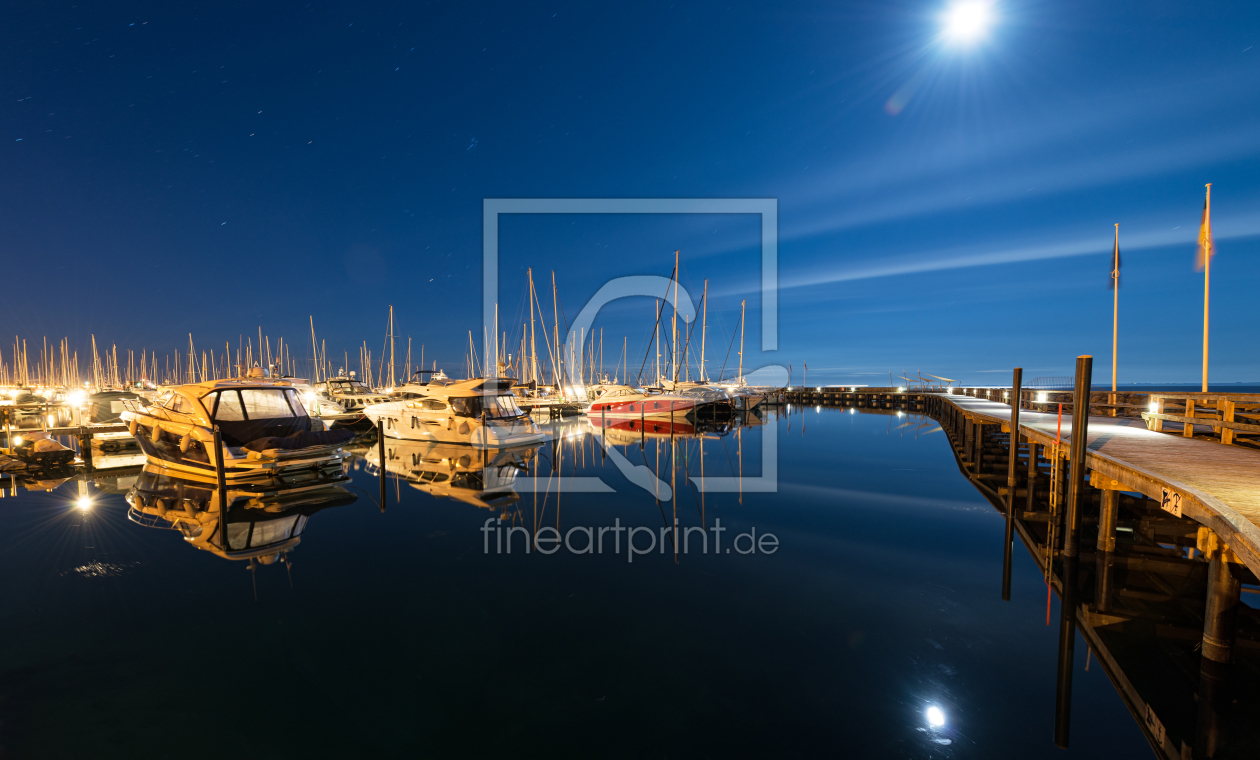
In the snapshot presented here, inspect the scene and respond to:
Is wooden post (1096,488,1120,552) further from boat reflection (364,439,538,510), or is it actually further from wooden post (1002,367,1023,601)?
boat reflection (364,439,538,510)

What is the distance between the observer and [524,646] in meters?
5.59

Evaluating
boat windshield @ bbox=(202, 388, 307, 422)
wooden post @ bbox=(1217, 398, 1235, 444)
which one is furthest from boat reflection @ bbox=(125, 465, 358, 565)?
wooden post @ bbox=(1217, 398, 1235, 444)

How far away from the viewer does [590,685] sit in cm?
489

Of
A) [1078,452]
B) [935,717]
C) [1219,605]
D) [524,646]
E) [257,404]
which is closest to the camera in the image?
[935,717]

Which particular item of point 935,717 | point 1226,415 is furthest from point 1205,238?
point 935,717

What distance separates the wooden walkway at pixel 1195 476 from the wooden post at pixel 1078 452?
1.36 ft

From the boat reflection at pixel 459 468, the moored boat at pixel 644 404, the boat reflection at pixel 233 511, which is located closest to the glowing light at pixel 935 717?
the boat reflection at pixel 459 468

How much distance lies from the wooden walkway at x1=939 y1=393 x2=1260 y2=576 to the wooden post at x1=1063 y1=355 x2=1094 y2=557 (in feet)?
1.36

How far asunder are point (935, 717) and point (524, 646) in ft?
13.7

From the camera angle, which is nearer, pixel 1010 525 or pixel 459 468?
pixel 1010 525

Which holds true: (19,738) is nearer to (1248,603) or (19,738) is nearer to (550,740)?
(550,740)

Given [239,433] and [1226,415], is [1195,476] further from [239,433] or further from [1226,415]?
[239,433]

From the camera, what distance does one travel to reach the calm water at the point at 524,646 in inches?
166

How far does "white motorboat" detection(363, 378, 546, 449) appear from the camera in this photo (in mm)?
18312
